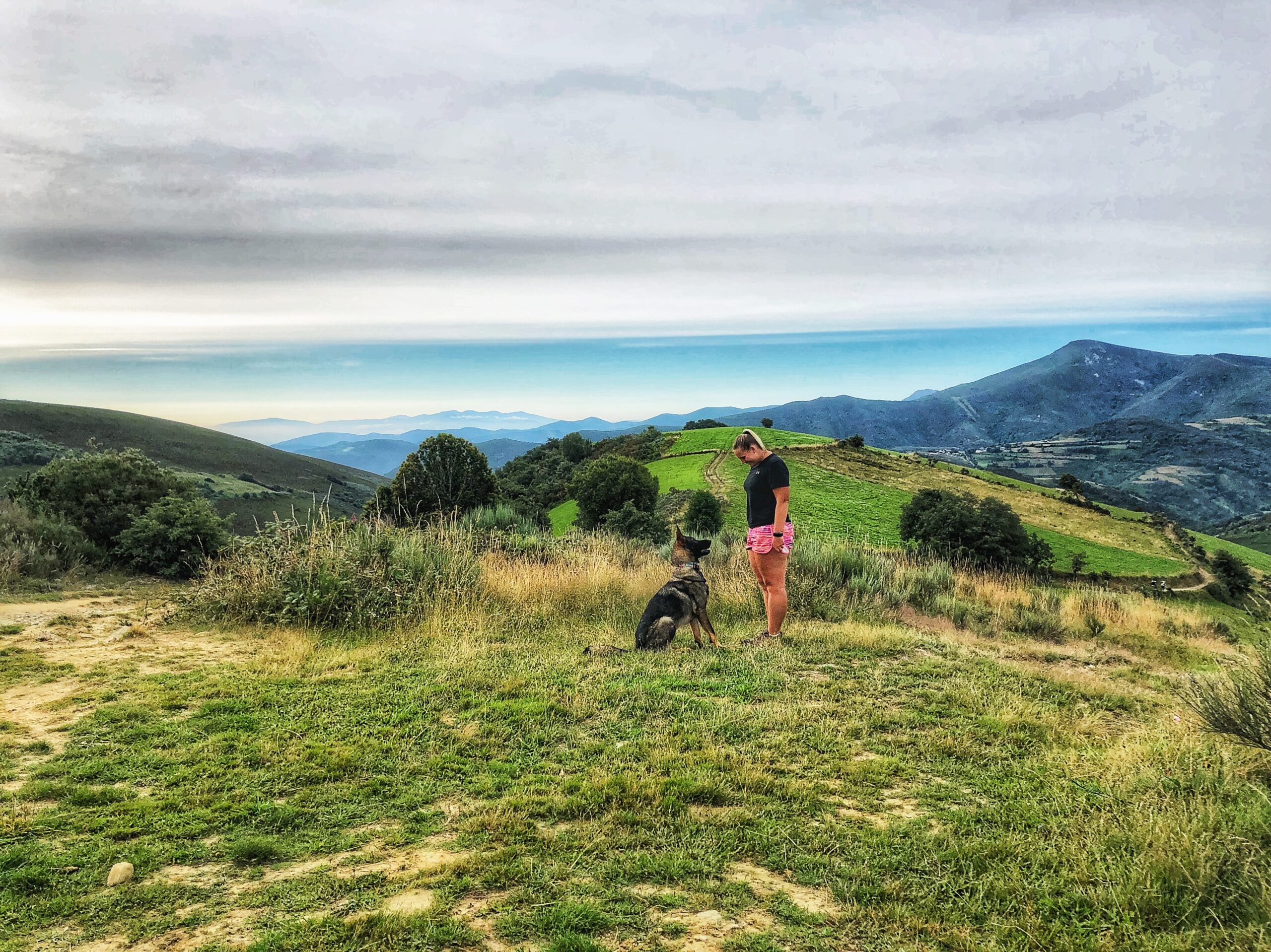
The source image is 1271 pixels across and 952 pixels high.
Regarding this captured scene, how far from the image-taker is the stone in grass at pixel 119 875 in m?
3.07

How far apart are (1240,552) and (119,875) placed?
79976 mm

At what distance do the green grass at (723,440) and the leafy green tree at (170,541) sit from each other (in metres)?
45.5

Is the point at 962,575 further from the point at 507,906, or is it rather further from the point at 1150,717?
the point at 507,906

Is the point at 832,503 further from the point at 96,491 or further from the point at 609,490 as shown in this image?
the point at 96,491

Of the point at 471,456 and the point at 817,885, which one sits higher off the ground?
the point at 471,456

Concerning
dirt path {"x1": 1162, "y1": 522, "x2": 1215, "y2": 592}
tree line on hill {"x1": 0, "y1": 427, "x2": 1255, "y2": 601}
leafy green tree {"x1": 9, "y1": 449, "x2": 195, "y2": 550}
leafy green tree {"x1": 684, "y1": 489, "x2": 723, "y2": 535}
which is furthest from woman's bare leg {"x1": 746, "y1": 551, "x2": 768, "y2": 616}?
dirt path {"x1": 1162, "y1": 522, "x2": 1215, "y2": 592}

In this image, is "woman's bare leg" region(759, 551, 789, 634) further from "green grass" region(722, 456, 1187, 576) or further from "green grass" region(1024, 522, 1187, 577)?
"green grass" region(1024, 522, 1187, 577)

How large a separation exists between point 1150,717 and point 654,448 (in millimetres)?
55337

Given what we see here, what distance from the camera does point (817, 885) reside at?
121 inches

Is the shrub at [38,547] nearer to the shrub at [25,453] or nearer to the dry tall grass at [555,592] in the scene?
the dry tall grass at [555,592]

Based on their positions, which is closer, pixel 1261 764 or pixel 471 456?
pixel 1261 764

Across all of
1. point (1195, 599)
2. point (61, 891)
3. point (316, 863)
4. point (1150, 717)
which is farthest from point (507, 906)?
point (1195, 599)

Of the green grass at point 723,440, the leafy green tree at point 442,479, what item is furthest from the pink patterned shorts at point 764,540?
the green grass at point 723,440

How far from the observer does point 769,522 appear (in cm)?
714
